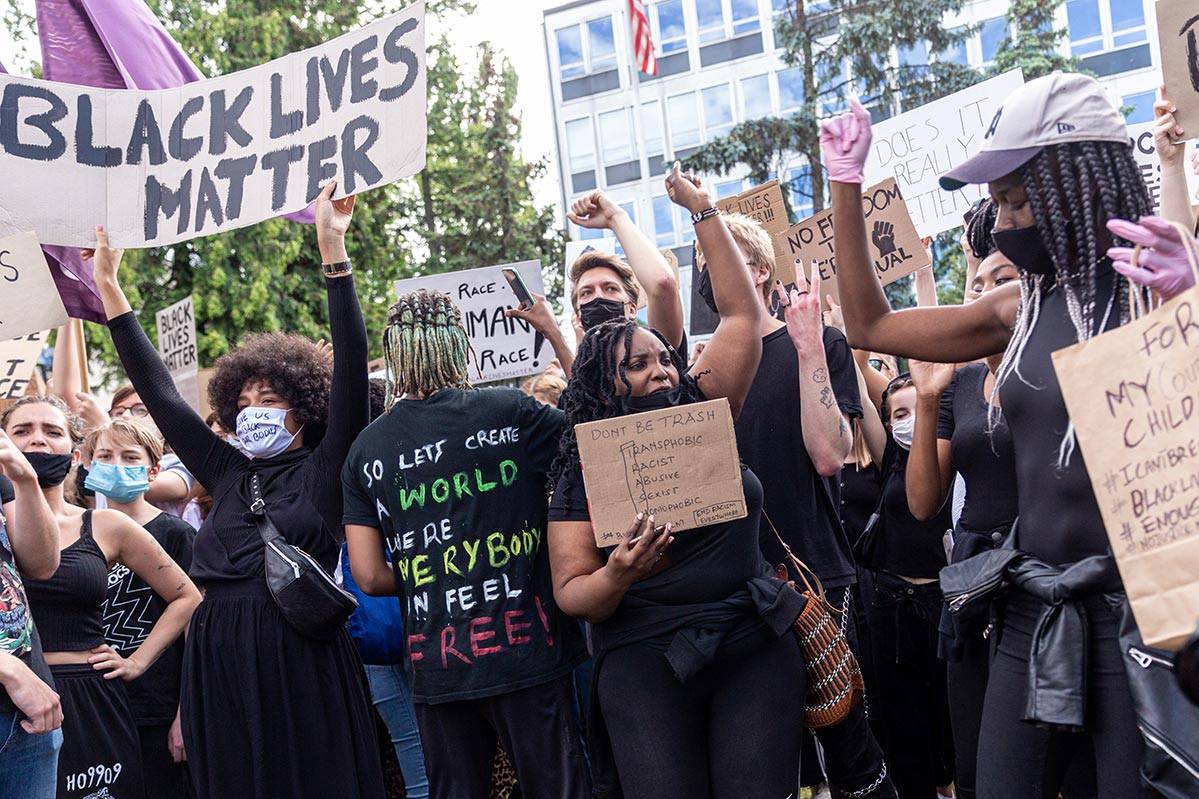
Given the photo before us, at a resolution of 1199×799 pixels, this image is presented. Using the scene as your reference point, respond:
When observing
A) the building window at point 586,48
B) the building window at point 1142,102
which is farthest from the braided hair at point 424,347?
the building window at point 586,48

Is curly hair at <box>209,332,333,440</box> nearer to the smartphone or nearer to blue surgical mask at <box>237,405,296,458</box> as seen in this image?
blue surgical mask at <box>237,405,296,458</box>

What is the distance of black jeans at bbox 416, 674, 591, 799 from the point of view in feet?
13.5

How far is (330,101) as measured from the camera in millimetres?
5262

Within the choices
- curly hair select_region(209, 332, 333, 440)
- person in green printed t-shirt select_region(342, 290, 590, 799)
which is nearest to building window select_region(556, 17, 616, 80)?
curly hair select_region(209, 332, 333, 440)

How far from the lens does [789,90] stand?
38500 mm

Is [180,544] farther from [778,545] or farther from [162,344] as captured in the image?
[162,344]

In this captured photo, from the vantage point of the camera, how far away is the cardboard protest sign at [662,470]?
3716mm

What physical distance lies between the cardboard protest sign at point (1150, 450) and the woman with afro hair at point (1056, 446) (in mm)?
380

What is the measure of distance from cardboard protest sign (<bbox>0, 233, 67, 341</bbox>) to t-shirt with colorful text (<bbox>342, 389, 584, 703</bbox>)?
1.78 metres

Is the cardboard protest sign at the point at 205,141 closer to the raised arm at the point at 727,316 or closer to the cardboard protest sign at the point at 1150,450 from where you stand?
the raised arm at the point at 727,316

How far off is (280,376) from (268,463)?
35cm

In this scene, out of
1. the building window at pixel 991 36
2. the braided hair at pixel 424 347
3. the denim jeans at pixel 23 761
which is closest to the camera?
the denim jeans at pixel 23 761

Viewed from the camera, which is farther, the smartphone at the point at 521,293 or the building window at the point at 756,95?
the building window at the point at 756,95

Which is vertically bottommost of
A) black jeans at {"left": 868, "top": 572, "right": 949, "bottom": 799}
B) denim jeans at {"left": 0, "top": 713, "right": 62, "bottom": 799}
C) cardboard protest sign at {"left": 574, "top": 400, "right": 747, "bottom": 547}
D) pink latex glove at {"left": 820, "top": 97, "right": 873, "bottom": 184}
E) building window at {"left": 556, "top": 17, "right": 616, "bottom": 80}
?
black jeans at {"left": 868, "top": 572, "right": 949, "bottom": 799}
